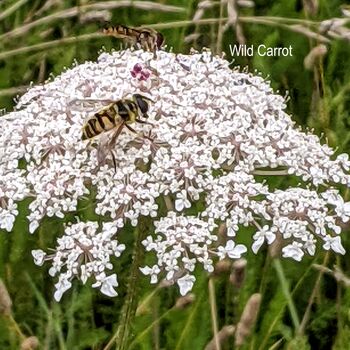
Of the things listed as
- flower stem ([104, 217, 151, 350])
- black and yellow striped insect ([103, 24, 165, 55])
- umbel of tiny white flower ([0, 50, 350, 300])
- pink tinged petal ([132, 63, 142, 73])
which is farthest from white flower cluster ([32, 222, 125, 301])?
black and yellow striped insect ([103, 24, 165, 55])

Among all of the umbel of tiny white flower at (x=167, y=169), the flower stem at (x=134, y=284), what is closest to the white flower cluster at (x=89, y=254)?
the umbel of tiny white flower at (x=167, y=169)

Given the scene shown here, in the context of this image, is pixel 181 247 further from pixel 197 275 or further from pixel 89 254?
pixel 197 275

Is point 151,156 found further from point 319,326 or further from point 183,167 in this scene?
point 319,326

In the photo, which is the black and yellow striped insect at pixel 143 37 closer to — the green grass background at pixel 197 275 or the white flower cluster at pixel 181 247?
the green grass background at pixel 197 275

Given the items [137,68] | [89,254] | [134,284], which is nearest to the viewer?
[89,254]

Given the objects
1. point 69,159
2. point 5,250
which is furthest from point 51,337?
point 69,159

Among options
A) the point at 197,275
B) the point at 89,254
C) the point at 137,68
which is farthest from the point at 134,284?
the point at 197,275
